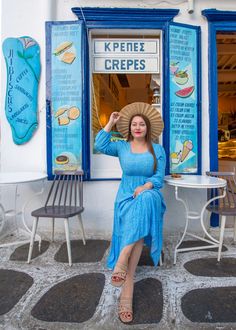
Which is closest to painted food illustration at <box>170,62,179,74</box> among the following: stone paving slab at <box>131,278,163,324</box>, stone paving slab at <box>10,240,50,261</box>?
stone paving slab at <box>131,278,163,324</box>

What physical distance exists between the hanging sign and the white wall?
416 mm

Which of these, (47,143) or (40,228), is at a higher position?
(47,143)

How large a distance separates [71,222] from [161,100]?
194cm

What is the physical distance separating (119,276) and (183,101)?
2.37 meters

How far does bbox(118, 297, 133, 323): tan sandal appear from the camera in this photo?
2.05 metres

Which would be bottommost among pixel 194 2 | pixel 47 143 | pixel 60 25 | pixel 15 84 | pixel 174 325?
pixel 174 325

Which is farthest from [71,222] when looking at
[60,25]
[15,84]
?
[60,25]

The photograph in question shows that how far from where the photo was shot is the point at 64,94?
3.63 metres

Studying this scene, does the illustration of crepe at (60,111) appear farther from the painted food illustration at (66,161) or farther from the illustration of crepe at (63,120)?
the painted food illustration at (66,161)

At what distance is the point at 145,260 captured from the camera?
3047mm

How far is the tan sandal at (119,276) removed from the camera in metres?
2.05

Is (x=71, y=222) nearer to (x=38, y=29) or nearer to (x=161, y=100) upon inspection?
(x=161, y=100)

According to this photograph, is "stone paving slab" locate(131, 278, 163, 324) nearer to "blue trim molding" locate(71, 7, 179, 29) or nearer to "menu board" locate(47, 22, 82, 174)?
"menu board" locate(47, 22, 82, 174)

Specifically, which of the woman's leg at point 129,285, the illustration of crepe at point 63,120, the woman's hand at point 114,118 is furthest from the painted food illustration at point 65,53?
the woman's leg at point 129,285
